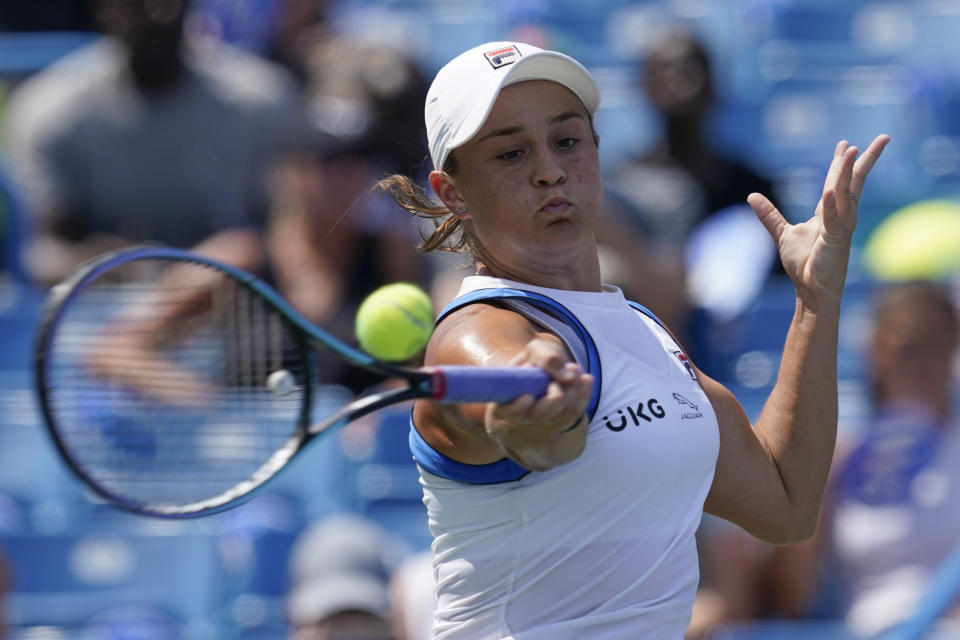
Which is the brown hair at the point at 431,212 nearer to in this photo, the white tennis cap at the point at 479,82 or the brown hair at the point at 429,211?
the brown hair at the point at 429,211

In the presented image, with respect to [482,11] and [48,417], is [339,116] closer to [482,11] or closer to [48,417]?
[482,11]

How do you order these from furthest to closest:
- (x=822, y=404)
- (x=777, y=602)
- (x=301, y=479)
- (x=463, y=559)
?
(x=301, y=479) < (x=777, y=602) < (x=822, y=404) < (x=463, y=559)

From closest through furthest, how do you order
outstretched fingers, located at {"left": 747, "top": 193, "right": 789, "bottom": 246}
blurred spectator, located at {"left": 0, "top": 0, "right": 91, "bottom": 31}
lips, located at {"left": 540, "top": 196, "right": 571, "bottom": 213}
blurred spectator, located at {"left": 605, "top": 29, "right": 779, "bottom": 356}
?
lips, located at {"left": 540, "top": 196, "right": 571, "bottom": 213} → outstretched fingers, located at {"left": 747, "top": 193, "right": 789, "bottom": 246} → blurred spectator, located at {"left": 605, "top": 29, "right": 779, "bottom": 356} → blurred spectator, located at {"left": 0, "top": 0, "right": 91, "bottom": 31}

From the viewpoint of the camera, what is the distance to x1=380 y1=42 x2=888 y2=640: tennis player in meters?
2.06

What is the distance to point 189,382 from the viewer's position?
10.00 feet

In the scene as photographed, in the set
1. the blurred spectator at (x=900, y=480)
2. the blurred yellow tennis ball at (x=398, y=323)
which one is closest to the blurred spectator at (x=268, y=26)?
the blurred spectator at (x=900, y=480)

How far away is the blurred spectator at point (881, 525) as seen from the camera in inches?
172

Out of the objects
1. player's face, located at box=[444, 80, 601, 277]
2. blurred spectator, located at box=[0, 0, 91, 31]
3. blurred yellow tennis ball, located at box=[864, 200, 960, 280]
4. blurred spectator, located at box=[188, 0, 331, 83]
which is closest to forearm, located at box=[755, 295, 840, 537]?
player's face, located at box=[444, 80, 601, 277]

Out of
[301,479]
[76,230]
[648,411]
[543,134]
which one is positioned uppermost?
[543,134]

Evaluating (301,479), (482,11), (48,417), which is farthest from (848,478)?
(482,11)

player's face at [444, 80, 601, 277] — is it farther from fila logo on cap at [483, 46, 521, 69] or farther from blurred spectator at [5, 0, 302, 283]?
blurred spectator at [5, 0, 302, 283]

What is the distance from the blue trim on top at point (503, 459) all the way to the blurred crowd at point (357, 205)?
8.02 ft

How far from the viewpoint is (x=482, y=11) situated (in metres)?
7.32

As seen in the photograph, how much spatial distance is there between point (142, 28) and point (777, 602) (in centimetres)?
323
